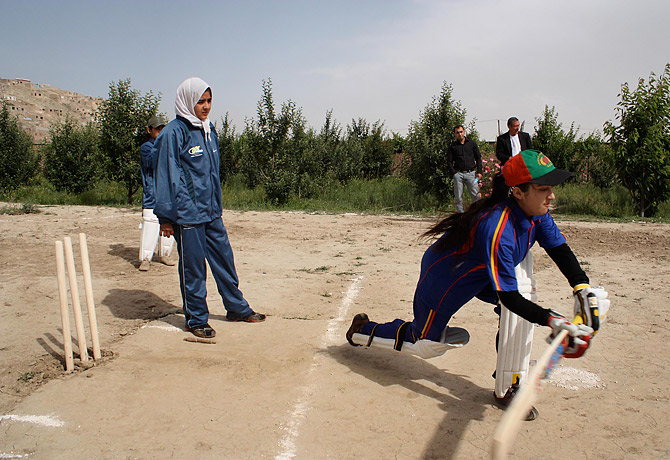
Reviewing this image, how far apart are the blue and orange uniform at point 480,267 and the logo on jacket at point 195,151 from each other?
2.37m

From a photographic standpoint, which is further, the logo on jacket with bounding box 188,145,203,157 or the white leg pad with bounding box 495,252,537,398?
the logo on jacket with bounding box 188,145,203,157

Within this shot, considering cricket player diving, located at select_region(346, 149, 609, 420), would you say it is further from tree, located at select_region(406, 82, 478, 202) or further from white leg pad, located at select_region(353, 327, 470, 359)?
tree, located at select_region(406, 82, 478, 202)

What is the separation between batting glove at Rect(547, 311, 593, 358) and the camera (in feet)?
9.00

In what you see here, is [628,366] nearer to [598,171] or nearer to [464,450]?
[464,450]

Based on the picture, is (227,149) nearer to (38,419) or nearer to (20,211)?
(20,211)

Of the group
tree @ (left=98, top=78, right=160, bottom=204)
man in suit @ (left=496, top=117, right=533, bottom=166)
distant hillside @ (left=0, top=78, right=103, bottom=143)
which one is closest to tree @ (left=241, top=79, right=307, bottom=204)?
tree @ (left=98, top=78, right=160, bottom=204)

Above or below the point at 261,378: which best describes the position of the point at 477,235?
above

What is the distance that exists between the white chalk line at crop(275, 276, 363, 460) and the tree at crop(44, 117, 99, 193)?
14830mm

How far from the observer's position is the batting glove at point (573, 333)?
2.74 metres

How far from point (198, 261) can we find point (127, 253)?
4.08 meters

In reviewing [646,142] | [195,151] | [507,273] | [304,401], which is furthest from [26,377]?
[646,142]

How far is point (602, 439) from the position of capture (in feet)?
10.2

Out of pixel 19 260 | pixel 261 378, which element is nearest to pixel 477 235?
pixel 261 378

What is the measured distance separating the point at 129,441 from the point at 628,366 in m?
3.73
